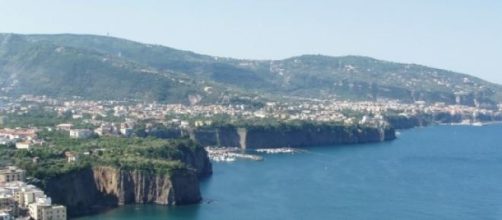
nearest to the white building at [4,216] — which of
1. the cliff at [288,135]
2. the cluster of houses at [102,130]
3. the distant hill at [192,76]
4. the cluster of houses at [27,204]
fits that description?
the cluster of houses at [27,204]

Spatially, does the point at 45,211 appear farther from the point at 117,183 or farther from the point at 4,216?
the point at 117,183

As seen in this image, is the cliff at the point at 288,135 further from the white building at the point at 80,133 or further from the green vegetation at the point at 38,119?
the white building at the point at 80,133

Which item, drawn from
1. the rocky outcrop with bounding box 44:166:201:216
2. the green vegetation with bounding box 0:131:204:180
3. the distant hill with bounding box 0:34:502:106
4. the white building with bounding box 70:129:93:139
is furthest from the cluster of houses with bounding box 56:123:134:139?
the distant hill with bounding box 0:34:502:106

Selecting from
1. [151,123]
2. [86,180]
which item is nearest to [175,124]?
[151,123]

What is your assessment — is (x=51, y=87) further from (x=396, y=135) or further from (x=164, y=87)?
(x=396, y=135)

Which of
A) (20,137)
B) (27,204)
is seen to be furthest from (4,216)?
(20,137)

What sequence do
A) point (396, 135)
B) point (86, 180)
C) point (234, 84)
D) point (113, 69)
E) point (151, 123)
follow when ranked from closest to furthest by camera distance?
point (86, 180) < point (151, 123) < point (396, 135) < point (113, 69) < point (234, 84)
